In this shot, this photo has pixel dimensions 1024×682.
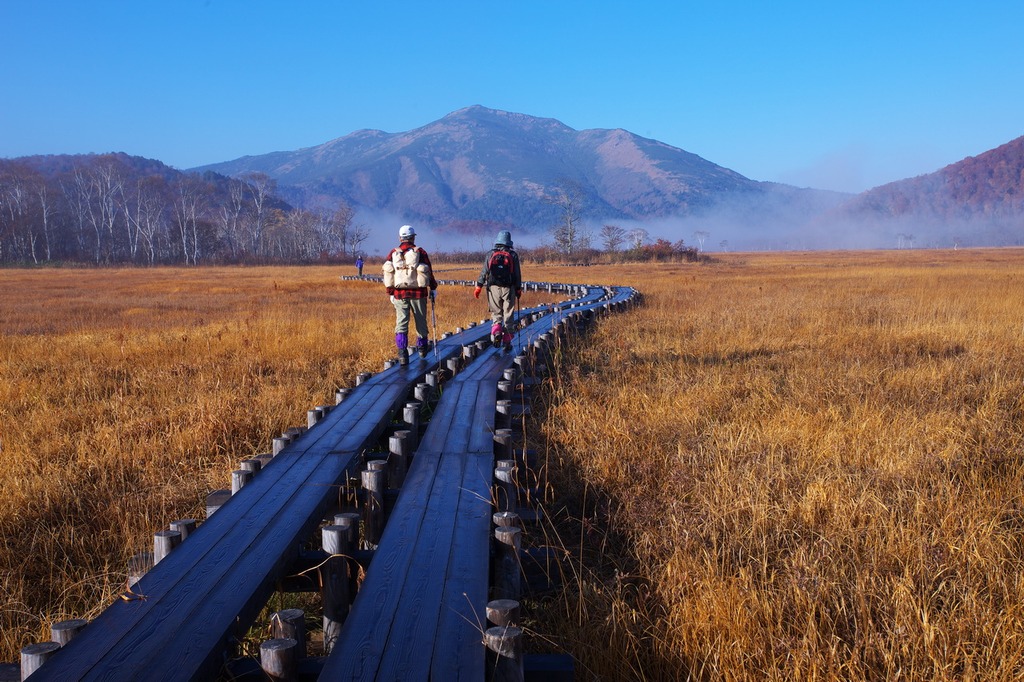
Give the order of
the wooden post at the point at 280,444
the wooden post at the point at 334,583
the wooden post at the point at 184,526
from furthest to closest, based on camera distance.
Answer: the wooden post at the point at 280,444 → the wooden post at the point at 184,526 → the wooden post at the point at 334,583

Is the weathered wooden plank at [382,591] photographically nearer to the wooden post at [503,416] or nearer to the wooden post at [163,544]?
the wooden post at [163,544]

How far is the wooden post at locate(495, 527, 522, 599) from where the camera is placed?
307cm

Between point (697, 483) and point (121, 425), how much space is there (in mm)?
4693

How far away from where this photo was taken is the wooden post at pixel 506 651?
2.25 metres

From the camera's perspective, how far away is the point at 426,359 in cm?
859

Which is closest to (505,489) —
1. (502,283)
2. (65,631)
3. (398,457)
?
(398,457)

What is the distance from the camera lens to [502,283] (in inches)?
391

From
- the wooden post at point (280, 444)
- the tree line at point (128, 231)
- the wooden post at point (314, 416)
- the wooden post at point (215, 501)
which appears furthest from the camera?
the tree line at point (128, 231)

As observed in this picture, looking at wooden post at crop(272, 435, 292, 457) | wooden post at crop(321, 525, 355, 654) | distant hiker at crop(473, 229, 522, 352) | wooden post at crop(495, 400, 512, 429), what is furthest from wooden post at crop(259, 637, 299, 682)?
distant hiker at crop(473, 229, 522, 352)

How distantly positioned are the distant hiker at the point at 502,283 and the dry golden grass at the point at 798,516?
1.64m

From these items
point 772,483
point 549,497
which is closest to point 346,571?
point 549,497

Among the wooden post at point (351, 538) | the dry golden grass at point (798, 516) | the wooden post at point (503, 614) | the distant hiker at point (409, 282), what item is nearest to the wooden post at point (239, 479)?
the wooden post at point (351, 538)

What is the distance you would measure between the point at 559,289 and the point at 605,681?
2506 centimetres

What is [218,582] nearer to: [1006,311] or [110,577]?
[110,577]
